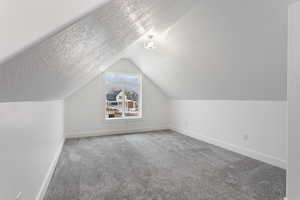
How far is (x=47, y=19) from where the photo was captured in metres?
0.49

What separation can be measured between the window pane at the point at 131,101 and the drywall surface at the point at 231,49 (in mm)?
1762

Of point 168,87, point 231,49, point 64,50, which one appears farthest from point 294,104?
point 168,87

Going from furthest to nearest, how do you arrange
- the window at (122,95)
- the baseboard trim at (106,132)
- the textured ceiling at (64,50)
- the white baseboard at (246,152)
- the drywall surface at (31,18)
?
the window at (122,95) → the baseboard trim at (106,132) → the white baseboard at (246,152) → the textured ceiling at (64,50) → the drywall surface at (31,18)

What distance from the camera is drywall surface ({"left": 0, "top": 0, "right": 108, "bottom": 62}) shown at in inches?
17.2

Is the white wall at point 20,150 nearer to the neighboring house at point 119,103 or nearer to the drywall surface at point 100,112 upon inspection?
the drywall surface at point 100,112

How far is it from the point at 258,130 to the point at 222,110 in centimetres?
87

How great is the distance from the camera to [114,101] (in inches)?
201

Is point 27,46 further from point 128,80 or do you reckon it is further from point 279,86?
point 128,80

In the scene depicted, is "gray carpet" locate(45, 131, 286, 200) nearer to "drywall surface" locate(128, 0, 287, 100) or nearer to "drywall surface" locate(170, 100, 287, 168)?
"drywall surface" locate(170, 100, 287, 168)

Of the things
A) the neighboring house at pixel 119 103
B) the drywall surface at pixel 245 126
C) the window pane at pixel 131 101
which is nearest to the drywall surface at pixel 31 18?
the drywall surface at pixel 245 126

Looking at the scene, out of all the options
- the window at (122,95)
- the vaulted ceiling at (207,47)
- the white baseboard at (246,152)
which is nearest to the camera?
the vaulted ceiling at (207,47)

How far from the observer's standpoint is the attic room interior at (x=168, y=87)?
670 millimetres

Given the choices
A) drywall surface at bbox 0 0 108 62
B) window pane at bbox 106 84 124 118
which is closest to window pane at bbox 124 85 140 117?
window pane at bbox 106 84 124 118

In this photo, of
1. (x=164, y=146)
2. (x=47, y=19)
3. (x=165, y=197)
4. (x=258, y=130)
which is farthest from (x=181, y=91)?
(x=47, y=19)
